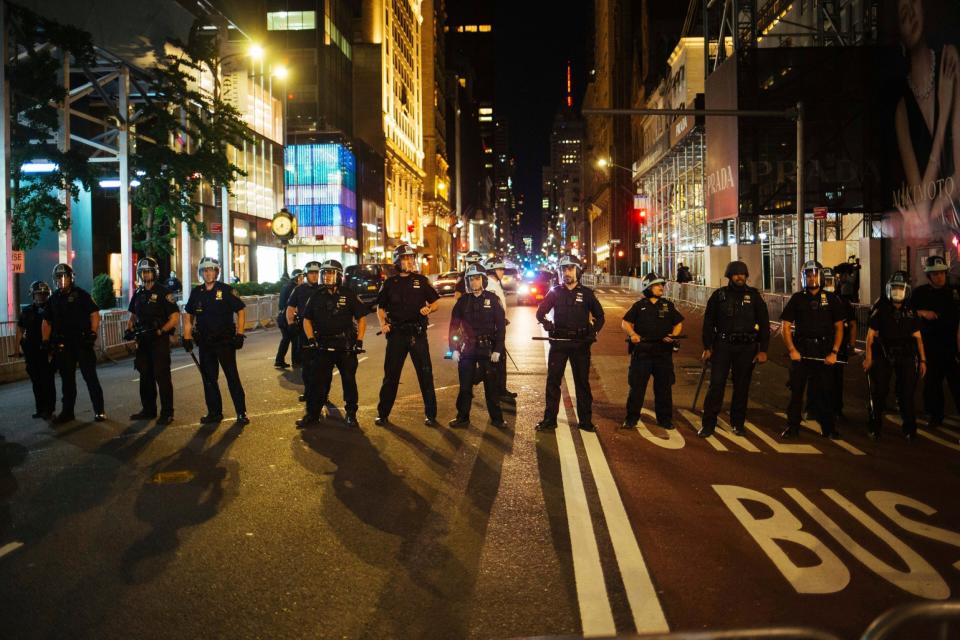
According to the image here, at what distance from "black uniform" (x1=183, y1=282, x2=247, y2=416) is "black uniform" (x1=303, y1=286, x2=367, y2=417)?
0.94m

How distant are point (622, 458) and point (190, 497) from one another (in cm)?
400

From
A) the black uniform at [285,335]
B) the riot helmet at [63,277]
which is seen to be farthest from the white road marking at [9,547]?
the black uniform at [285,335]

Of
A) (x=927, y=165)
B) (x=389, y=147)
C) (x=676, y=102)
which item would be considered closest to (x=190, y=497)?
(x=927, y=165)

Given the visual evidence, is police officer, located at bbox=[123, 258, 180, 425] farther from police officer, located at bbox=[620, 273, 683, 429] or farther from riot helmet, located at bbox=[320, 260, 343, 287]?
police officer, located at bbox=[620, 273, 683, 429]

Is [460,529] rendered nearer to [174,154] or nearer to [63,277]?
[63,277]

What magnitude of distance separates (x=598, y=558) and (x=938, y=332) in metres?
6.81

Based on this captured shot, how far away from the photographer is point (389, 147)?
80.5 meters

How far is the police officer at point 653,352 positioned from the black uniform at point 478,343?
1516mm

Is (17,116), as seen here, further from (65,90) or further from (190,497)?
(190,497)

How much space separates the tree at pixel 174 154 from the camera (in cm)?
2586

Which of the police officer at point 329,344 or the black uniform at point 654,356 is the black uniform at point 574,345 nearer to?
the black uniform at point 654,356

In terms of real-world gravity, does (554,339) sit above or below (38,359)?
above

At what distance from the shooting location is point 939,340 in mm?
10242

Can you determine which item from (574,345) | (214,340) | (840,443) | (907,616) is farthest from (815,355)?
(907,616)
